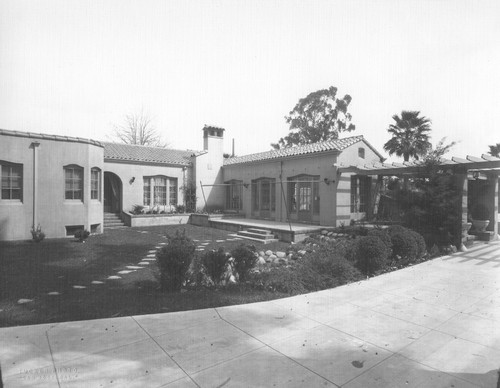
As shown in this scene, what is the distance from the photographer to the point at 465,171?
35.5ft

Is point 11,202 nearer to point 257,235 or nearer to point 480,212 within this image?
point 257,235

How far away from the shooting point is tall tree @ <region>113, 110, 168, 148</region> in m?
36.8

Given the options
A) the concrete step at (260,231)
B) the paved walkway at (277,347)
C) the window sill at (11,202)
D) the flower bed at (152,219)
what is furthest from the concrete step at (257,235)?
the window sill at (11,202)

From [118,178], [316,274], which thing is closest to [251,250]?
[316,274]

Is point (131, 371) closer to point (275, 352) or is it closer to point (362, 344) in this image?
point (275, 352)

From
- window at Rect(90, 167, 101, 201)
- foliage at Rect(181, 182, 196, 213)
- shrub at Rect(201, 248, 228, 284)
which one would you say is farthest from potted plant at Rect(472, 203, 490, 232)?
window at Rect(90, 167, 101, 201)

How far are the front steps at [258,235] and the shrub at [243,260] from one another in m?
6.64

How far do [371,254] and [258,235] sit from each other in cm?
678

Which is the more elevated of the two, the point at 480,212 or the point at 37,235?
the point at 480,212

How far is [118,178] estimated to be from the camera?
18656mm

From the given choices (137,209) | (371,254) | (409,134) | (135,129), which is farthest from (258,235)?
(135,129)

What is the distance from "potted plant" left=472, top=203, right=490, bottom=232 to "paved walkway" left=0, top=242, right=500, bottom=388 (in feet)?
31.1

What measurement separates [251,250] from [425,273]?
169 inches

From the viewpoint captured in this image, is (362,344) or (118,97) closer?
(362,344)
